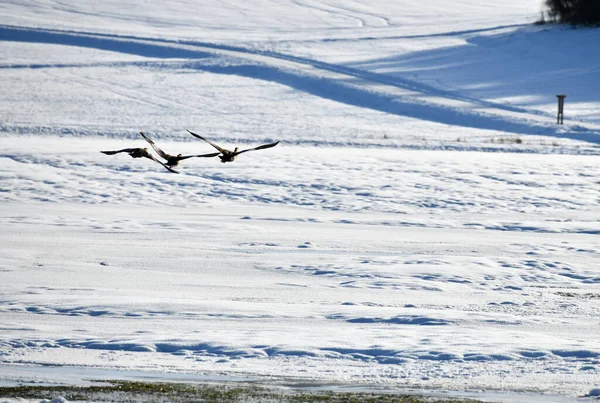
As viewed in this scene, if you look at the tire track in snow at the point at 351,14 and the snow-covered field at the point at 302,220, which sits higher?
the tire track in snow at the point at 351,14

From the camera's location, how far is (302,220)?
38.1 feet

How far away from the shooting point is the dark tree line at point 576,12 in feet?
128

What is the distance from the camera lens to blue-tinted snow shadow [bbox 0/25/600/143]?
22484 mm

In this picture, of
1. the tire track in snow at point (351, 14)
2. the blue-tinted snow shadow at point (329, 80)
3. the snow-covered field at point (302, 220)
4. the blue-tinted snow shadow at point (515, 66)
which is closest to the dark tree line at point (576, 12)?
the blue-tinted snow shadow at point (515, 66)

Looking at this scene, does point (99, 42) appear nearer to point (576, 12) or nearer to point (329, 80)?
point (329, 80)

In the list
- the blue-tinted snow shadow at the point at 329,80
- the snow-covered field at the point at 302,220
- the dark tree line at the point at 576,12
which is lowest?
the snow-covered field at the point at 302,220

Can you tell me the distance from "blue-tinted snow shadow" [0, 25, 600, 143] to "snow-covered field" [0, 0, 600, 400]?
0.12 m

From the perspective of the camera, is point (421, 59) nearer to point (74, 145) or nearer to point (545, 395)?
point (74, 145)

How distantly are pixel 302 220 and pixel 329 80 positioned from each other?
15784mm

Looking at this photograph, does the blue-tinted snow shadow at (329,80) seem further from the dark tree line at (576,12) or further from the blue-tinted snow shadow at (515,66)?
the dark tree line at (576,12)

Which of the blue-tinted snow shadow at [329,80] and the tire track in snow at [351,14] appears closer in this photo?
the blue-tinted snow shadow at [329,80]

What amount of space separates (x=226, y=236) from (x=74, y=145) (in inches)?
285

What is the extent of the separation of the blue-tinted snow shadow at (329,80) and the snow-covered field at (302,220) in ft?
0.41

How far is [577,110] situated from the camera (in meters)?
24.8
